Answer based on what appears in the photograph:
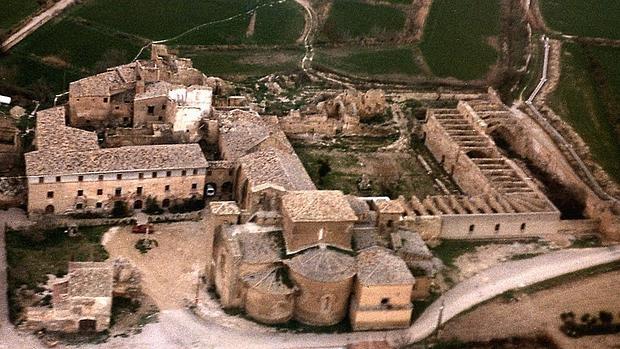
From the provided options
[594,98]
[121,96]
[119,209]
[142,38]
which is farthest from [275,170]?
[594,98]

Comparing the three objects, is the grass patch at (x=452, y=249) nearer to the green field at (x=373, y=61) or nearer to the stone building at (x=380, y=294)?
the stone building at (x=380, y=294)

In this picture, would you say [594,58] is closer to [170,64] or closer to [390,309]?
[170,64]

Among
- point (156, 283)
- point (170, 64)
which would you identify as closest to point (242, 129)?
point (170, 64)

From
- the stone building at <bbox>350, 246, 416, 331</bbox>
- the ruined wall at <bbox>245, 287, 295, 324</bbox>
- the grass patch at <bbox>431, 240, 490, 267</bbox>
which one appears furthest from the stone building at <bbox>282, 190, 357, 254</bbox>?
the grass patch at <bbox>431, 240, 490, 267</bbox>

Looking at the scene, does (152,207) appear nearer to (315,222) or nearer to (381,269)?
(315,222)

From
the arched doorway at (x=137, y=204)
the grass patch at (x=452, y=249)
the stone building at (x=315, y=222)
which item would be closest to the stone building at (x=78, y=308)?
the stone building at (x=315, y=222)

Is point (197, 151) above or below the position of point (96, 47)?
below
